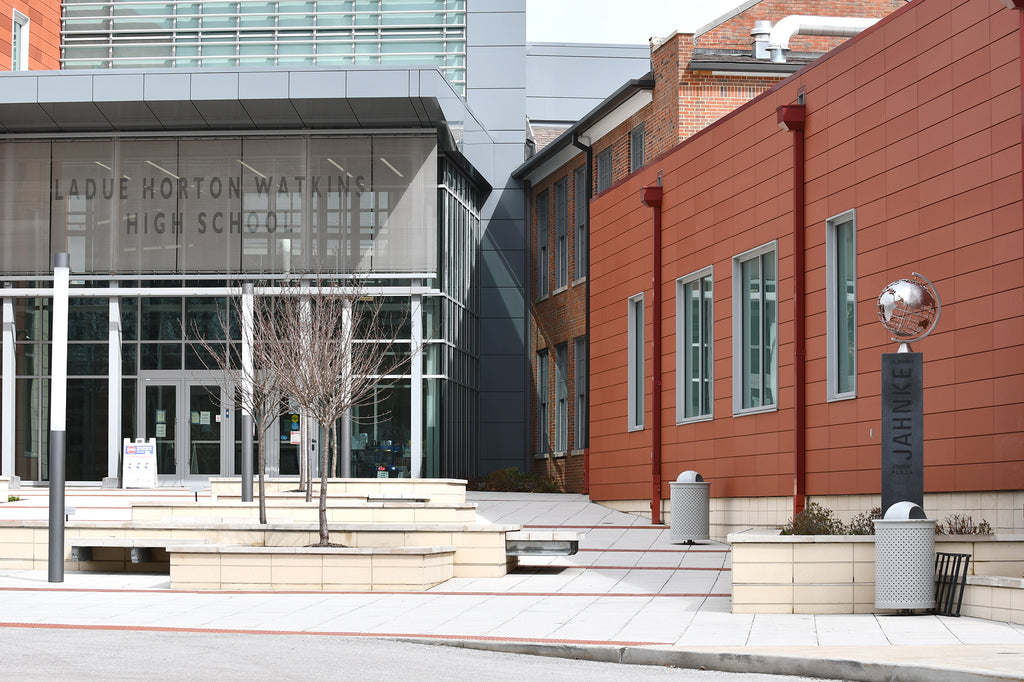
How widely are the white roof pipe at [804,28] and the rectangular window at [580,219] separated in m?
6.83

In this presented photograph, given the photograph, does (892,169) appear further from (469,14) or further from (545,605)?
(469,14)

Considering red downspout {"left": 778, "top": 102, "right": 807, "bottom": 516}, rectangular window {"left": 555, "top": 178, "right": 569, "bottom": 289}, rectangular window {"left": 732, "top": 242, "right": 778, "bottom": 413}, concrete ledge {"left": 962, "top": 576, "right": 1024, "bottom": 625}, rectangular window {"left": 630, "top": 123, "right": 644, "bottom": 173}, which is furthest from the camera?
rectangular window {"left": 555, "top": 178, "right": 569, "bottom": 289}

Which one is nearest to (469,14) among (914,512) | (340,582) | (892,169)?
(892,169)

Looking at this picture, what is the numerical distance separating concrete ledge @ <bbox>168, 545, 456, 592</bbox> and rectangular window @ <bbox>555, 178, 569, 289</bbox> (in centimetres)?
2021

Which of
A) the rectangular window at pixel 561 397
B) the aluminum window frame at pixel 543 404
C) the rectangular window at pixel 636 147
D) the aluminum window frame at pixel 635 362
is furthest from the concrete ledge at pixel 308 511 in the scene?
the aluminum window frame at pixel 543 404

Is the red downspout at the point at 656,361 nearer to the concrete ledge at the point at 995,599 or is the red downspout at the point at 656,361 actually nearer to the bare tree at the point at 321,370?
the bare tree at the point at 321,370

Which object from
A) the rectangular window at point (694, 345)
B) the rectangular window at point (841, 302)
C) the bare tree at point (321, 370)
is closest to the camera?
the bare tree at point (321, 370)

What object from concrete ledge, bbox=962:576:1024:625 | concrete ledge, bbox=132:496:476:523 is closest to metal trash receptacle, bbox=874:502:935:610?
concrete ledge, bbox=962:576:1024:625

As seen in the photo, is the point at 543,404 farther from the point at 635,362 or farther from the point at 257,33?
the point at 257,33

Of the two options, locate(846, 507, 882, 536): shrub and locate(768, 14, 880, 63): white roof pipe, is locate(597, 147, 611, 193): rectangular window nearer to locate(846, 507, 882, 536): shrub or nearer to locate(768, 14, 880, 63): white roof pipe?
locate(768, 14, 880, 63): white roof pipe

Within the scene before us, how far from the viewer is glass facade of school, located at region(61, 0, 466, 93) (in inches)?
1484

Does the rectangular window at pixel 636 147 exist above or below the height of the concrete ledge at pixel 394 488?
above

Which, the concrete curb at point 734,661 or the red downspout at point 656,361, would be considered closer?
the concrete curb at point 734,661

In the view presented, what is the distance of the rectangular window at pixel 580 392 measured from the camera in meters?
33.4
